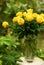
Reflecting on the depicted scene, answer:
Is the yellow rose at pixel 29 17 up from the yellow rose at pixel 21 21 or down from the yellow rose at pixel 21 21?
up

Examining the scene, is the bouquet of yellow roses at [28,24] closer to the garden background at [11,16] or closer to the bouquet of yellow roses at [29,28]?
the bouquet of yellow roses at [29,28]

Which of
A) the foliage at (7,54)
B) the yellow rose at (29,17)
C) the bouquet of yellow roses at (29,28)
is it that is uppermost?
the yellow rose at (29,17)

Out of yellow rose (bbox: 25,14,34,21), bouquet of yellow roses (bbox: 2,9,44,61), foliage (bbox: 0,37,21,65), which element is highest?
yellow rose (bbox: 25,14,34,21)

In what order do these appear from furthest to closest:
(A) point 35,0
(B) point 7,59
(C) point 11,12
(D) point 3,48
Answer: (A) point 35,0, (C) point 11,12, (D) point 3,48, (B) point 7,59

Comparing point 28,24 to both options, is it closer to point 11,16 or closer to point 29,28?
point 29,28

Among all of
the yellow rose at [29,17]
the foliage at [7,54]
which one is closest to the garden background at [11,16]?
the foliage at [7,54]

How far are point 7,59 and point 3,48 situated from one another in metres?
0.17

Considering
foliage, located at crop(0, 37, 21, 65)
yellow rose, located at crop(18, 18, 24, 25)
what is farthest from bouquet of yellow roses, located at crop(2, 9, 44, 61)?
foliage, located at crop(0, 37, 21, 65)

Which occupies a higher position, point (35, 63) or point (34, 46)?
point (34, 46)

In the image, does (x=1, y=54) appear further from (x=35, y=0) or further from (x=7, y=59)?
(x=35, y=0)

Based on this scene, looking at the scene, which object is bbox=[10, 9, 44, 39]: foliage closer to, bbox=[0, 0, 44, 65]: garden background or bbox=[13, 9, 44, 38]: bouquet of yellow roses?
bbox=[13, 9, 44, 38]: bouquet of yellow roses

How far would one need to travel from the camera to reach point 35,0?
10.8 feet

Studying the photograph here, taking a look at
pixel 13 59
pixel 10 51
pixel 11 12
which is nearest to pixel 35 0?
pixel 11 12

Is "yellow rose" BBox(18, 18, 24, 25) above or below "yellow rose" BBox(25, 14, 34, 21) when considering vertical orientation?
below
